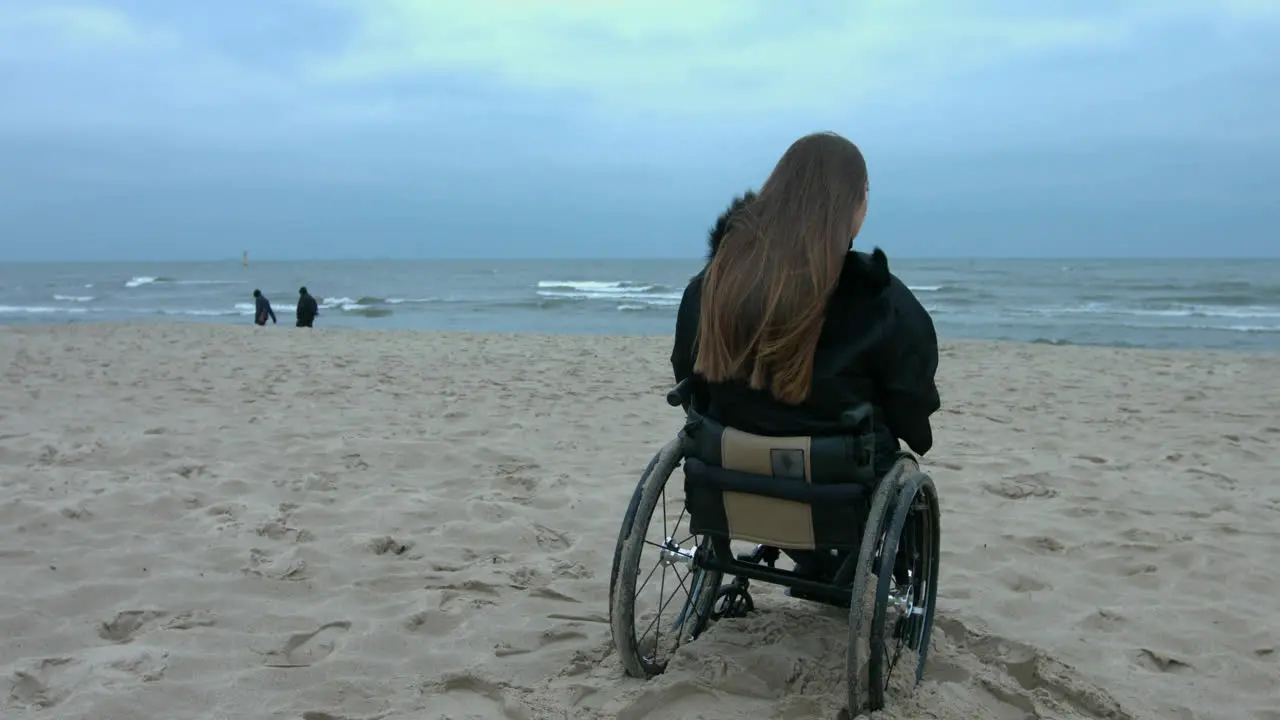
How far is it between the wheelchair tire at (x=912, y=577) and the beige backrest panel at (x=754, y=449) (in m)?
0.26

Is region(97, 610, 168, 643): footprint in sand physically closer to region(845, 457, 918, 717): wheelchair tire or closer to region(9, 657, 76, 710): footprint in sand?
region(9, 657, 76, 710): footprint in sand

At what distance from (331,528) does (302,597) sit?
0.72m

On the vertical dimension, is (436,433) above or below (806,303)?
below

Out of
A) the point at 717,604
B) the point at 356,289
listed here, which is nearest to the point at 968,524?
the point at 717,604

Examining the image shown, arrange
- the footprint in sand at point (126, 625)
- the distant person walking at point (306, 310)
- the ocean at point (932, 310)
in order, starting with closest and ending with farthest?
the footprint in sand at point (126, 625)
the distant person walking at point (306, 310)
the ocean at point (932, 310)

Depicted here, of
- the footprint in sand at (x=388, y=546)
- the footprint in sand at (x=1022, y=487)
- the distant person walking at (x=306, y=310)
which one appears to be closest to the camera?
the footprint in sand at (x=388, y=546)

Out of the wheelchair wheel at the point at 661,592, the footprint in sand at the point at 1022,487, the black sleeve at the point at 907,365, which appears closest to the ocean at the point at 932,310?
the footprint in sand at the point at 1022,487

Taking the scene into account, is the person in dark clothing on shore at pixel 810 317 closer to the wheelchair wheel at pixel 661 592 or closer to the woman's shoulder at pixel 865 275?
the woman's shoulder at pixel 865 275

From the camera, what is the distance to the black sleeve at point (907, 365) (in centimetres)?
214

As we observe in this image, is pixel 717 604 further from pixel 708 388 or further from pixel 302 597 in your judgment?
pixel 302 597

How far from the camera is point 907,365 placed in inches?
85.3

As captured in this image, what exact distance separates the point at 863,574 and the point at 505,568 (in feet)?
5.89

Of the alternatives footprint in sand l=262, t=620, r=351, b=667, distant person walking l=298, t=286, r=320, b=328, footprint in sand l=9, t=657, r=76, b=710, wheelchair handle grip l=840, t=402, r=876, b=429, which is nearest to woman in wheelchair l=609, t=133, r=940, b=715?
wheelchair handle grip l=840, t=402, r=876, b=429

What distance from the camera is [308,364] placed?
30.7ft
